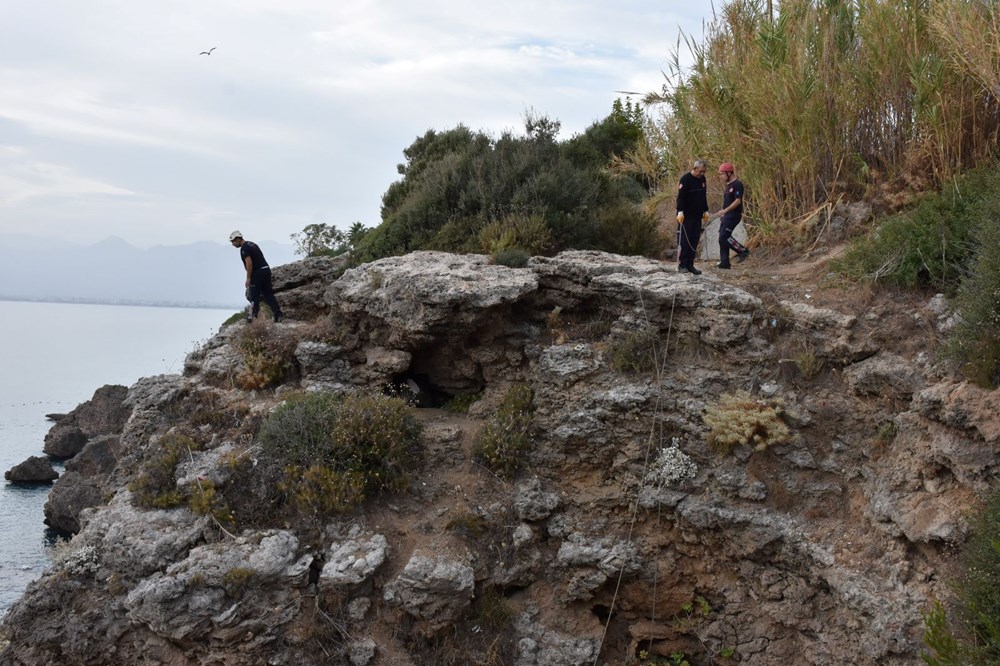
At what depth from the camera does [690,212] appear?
10.1 metres

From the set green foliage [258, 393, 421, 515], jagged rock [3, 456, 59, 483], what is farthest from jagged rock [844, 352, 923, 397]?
jagged rock [3, 456, 59, 483]

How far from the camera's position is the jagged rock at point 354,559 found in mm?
7992

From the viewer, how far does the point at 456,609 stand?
8086mm

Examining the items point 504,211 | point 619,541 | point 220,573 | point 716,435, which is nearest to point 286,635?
point 220,573

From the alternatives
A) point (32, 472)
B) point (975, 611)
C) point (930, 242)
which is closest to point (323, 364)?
point (930, 242)

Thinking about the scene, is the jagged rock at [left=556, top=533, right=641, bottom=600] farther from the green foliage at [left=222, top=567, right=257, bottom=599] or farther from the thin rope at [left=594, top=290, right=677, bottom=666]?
the green foliage at [left=222, top=567, right=257, bottom=599]

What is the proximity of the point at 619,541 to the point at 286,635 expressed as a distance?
378cm

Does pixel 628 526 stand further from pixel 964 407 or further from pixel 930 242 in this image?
pixel 930 242

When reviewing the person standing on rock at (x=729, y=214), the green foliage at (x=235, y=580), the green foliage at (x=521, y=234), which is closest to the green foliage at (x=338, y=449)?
the green foliage at (x=235, y=580)

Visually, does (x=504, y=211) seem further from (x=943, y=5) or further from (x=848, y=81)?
(x=943, y=5)

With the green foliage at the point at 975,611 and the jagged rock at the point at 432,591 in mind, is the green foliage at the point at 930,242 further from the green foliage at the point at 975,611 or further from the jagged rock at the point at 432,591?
the jagged rock at the point at 432,591

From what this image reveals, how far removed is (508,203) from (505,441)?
593 cm

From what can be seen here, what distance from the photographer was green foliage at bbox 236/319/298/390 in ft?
36.3

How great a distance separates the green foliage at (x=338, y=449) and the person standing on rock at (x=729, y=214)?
16.9 feet
